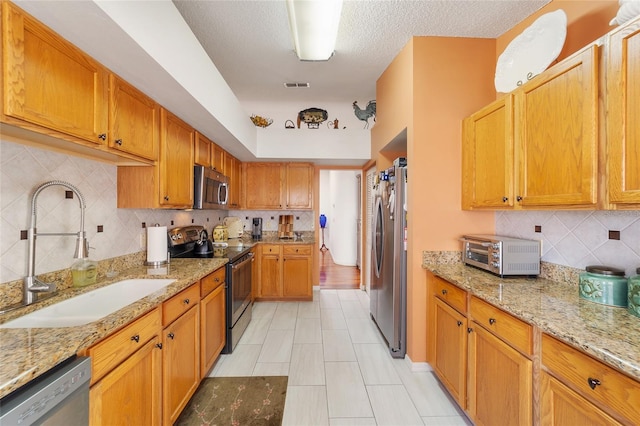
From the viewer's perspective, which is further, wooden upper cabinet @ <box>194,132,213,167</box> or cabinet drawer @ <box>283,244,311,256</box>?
cabinet drawer @ <box>283,244,311,256</box>

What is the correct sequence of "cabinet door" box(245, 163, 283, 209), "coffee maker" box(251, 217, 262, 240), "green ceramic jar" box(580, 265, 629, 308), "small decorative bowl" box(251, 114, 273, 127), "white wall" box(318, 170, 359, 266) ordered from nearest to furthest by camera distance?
"green ceramic jar" box(580, 265, 629, 308) < "small decorative bowl" box(251, 114, 273, 127) < "cabinet door" box(245, 163, 283, 209) < "coffee maker" box(251, 217, 262, 240) < "white wall" box(318, 170, 359, 266)

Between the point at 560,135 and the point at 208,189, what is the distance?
2.72 metres

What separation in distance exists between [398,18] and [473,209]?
1610 millimetres

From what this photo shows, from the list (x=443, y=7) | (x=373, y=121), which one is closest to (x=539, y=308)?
(x=443, y=7)

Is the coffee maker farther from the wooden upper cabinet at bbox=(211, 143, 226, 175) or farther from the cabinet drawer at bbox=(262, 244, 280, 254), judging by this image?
the wooden upper cabinet at bbox=(211, 143, 226, 175)

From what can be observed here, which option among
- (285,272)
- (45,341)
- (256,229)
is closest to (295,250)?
Result: (285,272)

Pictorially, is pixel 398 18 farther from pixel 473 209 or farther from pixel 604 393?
pixel 604 393

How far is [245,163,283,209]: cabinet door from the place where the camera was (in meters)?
4.13

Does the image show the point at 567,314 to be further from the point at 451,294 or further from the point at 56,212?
the point at 56,212

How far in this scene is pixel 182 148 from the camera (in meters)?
2.22

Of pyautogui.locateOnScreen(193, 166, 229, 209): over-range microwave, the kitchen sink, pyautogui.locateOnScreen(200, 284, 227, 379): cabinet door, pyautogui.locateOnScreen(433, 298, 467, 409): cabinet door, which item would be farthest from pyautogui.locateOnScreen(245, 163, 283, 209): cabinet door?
pyautogui.locateOnScreen(433, 298, 467, 409): cabinet door

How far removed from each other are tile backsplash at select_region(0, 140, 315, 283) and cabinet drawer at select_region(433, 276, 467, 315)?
239cm

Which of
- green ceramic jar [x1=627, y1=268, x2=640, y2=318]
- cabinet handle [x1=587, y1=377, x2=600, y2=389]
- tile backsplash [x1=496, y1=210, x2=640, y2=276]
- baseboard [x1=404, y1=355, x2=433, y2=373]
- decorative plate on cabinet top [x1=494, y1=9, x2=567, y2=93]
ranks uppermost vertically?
decorative plate on cabinet top [x1=494, y1=9, x2=567, y2=93]

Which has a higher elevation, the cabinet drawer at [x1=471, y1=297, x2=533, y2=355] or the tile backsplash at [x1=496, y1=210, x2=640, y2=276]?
the tile backsplash at [x1=496, y1=210, x2=640, y2=276]
